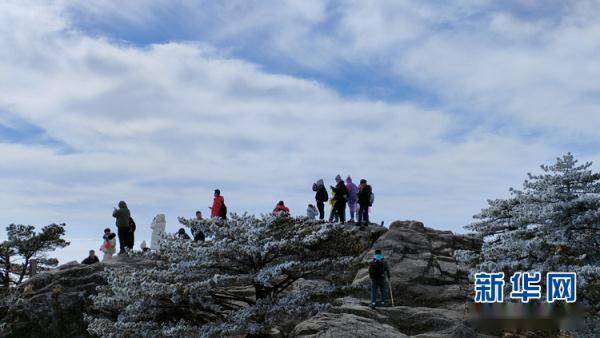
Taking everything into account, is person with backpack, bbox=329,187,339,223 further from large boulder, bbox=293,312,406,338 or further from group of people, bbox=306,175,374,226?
large boulder, bbox=293,312,406,338

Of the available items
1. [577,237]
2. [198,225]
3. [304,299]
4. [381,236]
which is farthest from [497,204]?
[198,225]

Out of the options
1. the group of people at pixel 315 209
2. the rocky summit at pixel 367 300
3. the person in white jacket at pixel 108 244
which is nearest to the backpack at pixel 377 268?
the rocky summit at pixel 367 300

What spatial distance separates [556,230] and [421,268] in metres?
7.22

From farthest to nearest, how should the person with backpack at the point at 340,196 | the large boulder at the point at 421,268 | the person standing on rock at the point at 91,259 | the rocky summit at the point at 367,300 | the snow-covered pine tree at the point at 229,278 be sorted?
the person with backpack at the point at 340,196 < the person standing on rock at the point at 91,259 < the large boulder at the point at 421,268 < the rocky summit at the point at 367,300 < the snow-covered pine tree at the point at 229,278

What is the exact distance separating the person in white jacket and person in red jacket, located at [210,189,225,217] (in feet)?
16.2

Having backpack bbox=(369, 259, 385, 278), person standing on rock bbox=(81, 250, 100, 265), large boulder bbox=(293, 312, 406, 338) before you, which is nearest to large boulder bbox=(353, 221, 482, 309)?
backpack bbox=(369, 259, 385, 278)

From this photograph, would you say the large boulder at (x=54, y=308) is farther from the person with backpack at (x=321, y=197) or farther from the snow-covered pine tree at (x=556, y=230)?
the snow-covered pine tree at (x=556, y=230)

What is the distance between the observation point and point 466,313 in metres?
20.7

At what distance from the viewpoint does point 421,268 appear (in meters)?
24.6

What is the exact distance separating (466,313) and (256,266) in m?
7.91

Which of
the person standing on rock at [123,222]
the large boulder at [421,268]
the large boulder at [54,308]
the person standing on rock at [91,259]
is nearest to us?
the large boulder at [54,308]

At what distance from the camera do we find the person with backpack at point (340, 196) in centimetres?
2867

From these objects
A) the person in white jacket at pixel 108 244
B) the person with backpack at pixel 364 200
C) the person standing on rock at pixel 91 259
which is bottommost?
the person standing on rock at pixel 91 259

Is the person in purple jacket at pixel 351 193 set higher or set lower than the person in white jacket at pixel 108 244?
higher
